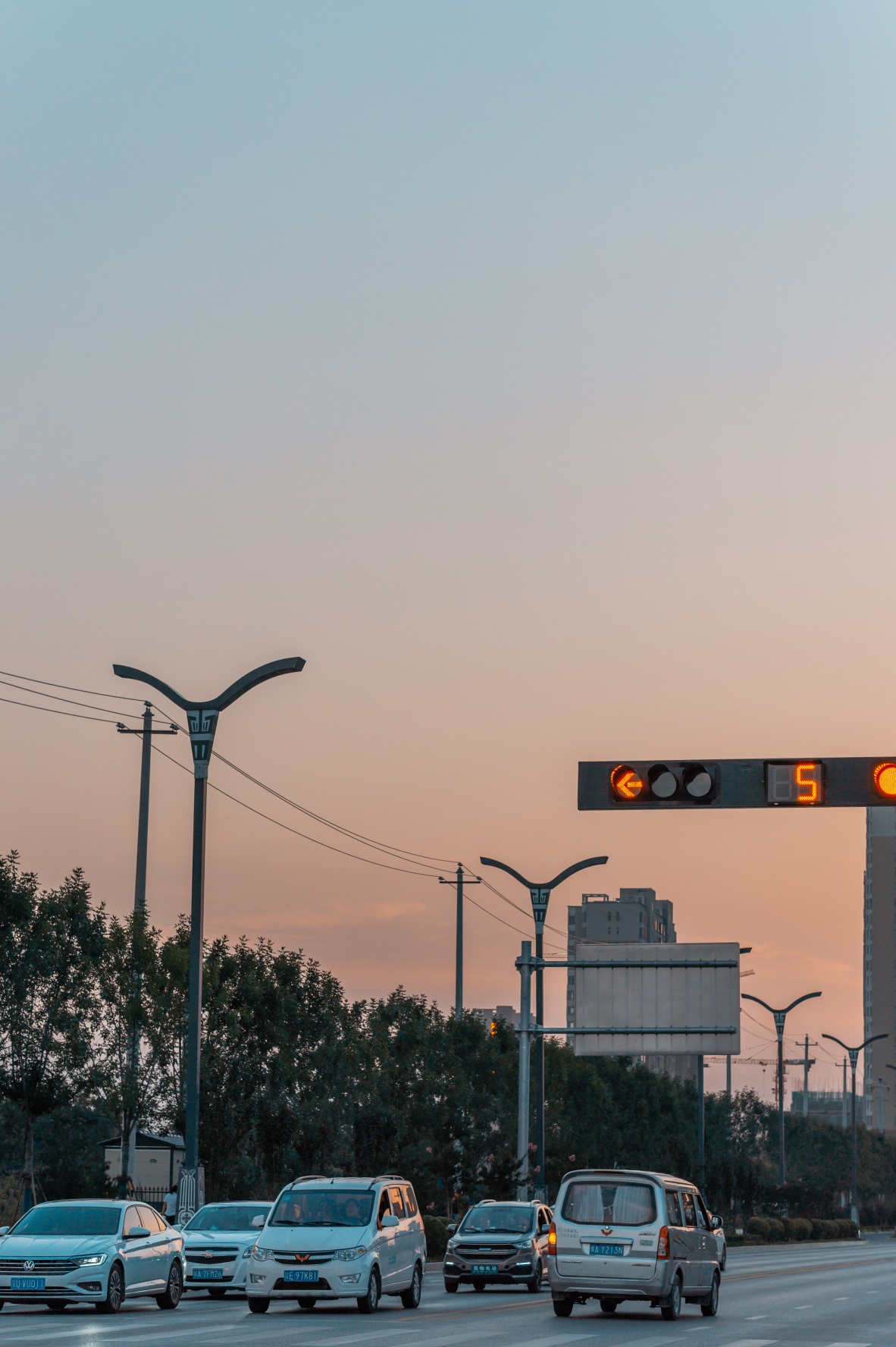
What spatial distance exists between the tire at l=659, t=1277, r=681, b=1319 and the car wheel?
7.92 meters

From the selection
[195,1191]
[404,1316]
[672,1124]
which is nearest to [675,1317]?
[404,1316]

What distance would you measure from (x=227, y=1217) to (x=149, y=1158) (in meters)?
37.4

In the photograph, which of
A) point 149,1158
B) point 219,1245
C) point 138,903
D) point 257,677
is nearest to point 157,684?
point 257,677

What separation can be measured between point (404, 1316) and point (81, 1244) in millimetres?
4539

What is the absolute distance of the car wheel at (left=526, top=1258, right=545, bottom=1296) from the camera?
34.0 meters

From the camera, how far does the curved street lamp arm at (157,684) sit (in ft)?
104

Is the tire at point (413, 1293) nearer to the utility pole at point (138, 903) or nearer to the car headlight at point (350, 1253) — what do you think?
the car headlight at point (350, 1253)

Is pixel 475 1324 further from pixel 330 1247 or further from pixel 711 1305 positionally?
pixel 711 1305

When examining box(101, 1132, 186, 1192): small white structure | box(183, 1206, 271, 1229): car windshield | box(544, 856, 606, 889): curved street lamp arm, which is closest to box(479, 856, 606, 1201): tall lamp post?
box(544, 856, 606, 889): curved street lamp arm

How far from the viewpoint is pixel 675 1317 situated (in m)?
26.4

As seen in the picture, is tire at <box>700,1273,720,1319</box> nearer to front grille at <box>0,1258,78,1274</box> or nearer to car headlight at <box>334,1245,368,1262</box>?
car headlight at <box>334,1245,368,1262</box>

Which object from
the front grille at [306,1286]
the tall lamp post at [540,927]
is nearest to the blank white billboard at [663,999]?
the tall lamp post at [540,927]

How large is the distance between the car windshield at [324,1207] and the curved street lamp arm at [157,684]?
8.91 metres

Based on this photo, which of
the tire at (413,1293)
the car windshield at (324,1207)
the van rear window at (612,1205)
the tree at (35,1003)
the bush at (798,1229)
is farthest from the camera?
the bush at (798,1229)
